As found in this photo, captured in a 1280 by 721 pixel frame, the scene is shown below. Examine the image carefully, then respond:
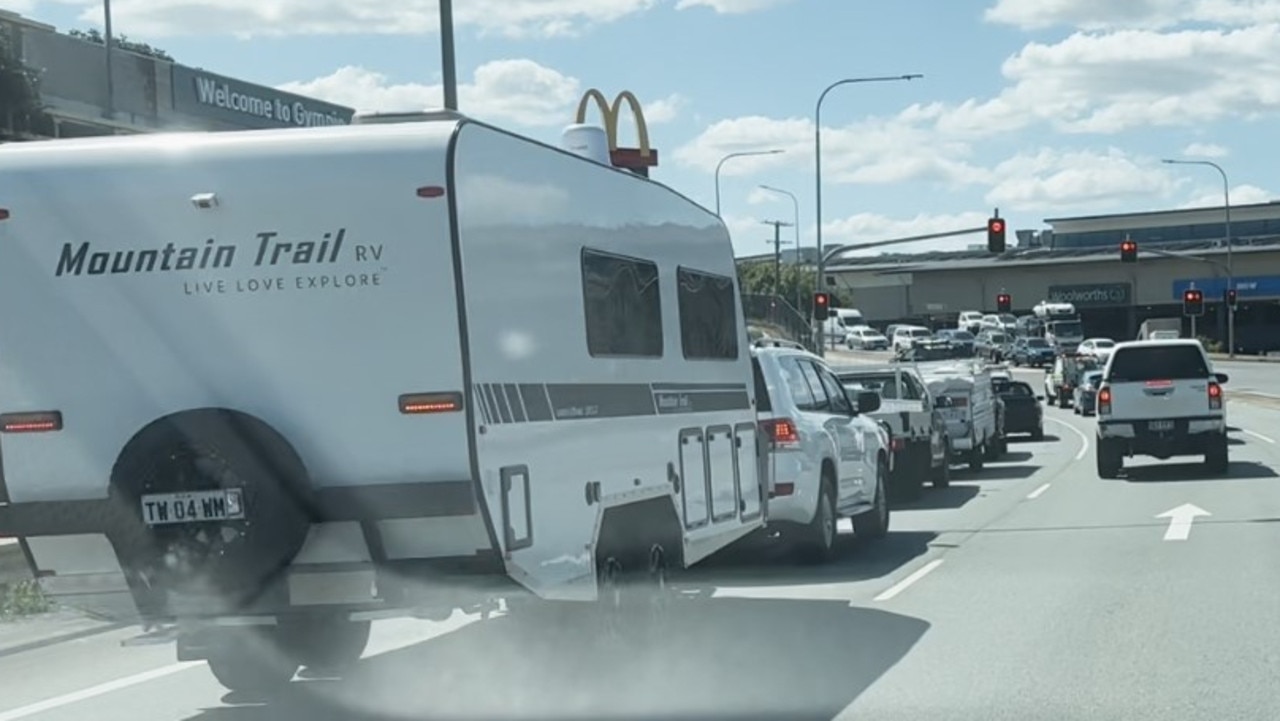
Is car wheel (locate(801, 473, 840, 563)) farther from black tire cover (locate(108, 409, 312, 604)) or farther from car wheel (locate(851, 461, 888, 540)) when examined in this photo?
black tire cover (locate(108, 409, 312, 604))

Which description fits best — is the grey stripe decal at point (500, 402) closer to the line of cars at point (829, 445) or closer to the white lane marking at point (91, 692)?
the white lane marking at point (91, 692)

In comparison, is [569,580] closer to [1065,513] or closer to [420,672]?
[420,672]

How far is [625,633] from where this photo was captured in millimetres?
10875

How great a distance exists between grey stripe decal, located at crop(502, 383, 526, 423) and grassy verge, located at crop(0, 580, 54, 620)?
23.3 feet

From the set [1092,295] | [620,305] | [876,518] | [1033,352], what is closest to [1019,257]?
[1092,295]

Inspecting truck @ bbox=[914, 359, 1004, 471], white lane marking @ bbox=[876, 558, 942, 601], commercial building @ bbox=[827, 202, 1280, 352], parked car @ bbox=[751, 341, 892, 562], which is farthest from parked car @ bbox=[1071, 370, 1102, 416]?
commercial building @ bbox=[827, 202, 1280, 352]

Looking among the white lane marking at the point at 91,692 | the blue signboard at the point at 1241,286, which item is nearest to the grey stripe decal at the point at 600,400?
the white lane marking at the point at 91,692

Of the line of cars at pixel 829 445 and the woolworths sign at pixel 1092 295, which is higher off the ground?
the woolworths sign at pixel 1092 295

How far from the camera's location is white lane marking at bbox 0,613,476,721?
32.7 feet

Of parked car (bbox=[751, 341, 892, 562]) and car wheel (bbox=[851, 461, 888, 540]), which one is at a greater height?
parked car (bbox=[751, 341, 892, 562])

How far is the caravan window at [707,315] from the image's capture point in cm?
1195

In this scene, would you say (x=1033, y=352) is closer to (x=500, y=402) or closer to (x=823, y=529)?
(x=823, y=529)

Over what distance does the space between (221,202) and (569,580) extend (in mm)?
2682

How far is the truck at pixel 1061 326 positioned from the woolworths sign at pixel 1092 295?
59.0 ft
